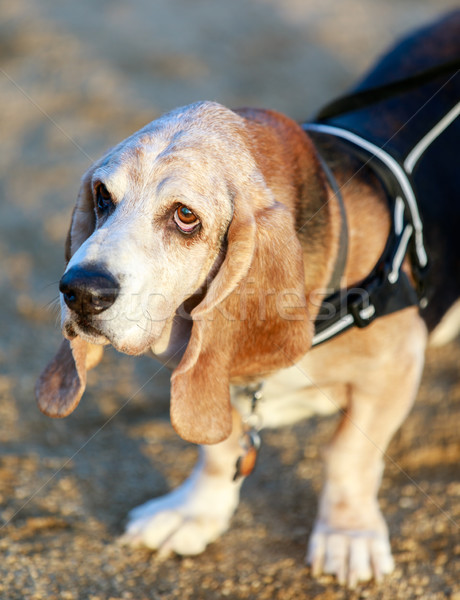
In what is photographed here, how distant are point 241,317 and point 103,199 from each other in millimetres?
594

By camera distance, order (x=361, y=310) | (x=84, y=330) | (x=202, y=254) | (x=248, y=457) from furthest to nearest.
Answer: (x=248, y=457), (x=361, y=310), (x=202, y=254), (x=84, y=330)

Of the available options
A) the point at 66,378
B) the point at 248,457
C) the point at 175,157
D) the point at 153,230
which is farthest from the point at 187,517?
the point at 175,157

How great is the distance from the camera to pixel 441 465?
3279mm

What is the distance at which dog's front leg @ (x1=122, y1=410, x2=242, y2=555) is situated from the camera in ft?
9.27

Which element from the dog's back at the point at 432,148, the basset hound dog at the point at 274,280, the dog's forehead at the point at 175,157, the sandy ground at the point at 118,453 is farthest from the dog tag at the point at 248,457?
the dog's forehead at the point at 175,157

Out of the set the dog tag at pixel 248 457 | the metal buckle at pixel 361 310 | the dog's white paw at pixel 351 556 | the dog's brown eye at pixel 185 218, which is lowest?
the dog's white paw at pixel 351 556

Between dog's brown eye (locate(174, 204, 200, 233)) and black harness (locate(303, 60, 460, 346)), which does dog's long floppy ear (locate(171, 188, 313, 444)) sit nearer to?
dog's brown eye (locate(174, 204, 200, 233))

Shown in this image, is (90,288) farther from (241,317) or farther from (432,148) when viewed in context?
(432,148)

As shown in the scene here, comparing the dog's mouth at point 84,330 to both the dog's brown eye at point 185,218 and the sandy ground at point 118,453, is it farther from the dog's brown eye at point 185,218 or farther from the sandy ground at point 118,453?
the sandy ground at point 118,453

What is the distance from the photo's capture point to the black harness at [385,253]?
7.91ft

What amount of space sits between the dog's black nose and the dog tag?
974mm

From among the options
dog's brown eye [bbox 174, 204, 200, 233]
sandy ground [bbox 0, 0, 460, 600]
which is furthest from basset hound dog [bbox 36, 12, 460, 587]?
sandy ground [bbox 0, 0, 460, 600]

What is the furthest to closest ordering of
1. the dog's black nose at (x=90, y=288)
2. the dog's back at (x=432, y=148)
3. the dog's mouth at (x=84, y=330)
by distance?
the dog's back at (x=432, y=148)
the dog's mouth at (x=84, y=330)
the dog's black nose at (x=90, y=288)

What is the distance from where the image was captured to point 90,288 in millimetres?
1938
